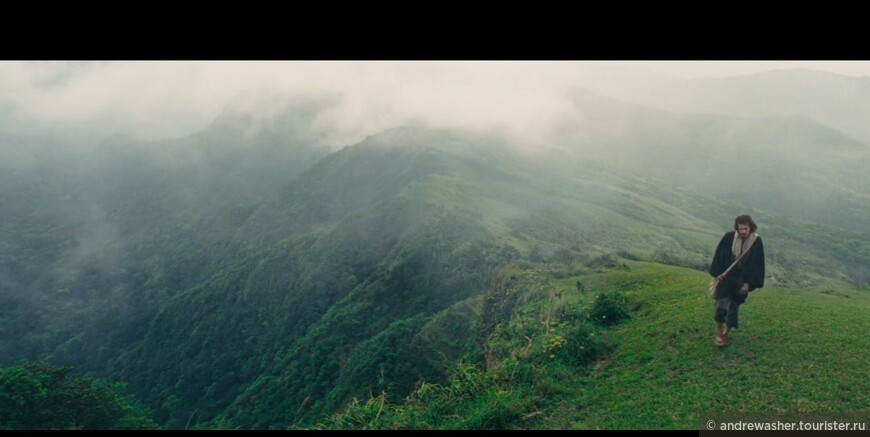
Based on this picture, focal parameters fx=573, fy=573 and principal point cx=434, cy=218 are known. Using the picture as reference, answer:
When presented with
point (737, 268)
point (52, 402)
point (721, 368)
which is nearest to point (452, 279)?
point (52, 402)

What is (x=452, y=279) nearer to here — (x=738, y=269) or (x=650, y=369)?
(x=650, y=369)

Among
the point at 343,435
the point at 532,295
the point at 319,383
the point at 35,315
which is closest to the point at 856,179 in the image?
the point at 319,383

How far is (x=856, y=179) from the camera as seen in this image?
5576 inches

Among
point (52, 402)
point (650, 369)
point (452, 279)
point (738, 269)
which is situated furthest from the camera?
point (452, 279)

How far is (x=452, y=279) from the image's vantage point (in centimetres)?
5047

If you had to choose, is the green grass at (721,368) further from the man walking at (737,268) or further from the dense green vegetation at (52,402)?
the dense green vegetation at (52,402)

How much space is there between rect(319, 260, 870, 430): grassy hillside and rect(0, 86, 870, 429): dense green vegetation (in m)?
0.06

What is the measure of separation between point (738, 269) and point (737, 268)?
2cm

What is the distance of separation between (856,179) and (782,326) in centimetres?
16314

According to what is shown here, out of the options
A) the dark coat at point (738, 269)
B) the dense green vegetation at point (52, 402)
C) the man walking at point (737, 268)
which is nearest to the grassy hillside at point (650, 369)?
the man walking at point (737, 268)

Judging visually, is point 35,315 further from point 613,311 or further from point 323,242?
point 613,311

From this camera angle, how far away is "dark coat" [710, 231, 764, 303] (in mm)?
9727

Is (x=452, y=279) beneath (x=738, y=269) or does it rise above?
beneath

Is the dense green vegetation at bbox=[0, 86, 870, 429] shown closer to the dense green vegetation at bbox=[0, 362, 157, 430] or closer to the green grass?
the green grass
